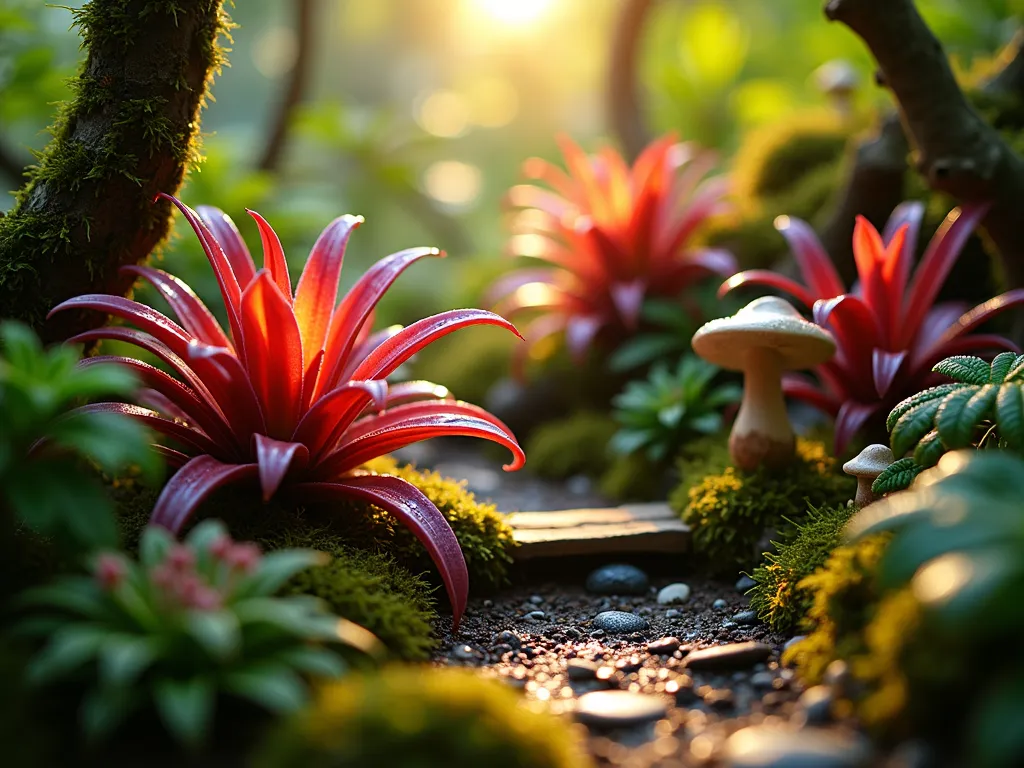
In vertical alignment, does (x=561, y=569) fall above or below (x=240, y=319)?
below

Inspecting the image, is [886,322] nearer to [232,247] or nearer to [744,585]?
[744,585]

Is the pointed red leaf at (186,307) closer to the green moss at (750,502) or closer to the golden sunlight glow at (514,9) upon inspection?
the green moss at (750,502)

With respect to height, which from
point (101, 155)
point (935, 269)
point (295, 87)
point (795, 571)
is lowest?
point (795, 571)

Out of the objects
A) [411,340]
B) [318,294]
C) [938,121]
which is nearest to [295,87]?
[318,294]

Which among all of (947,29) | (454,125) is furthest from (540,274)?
(454,125)

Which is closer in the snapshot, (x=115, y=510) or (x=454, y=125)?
(x=115, y=510)

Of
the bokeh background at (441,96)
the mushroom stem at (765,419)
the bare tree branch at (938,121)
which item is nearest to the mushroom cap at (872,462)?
the mushroom stem at (765,419)

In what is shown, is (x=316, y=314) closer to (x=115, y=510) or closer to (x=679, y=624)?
(x=115, y=510)
